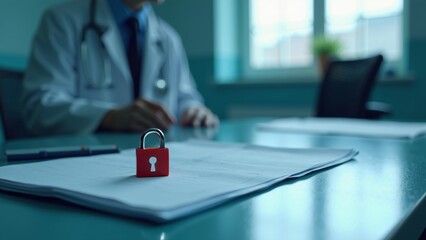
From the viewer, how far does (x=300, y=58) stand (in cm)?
295

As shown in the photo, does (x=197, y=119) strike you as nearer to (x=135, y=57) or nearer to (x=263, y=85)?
(x=135, y=57)

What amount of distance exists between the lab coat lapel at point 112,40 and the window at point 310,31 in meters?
1.82

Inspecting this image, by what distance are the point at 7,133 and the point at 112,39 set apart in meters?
0.43

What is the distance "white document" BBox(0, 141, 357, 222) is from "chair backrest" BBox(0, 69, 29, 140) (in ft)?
2.81

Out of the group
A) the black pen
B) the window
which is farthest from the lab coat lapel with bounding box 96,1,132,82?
the window

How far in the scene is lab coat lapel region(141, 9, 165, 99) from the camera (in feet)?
4.51

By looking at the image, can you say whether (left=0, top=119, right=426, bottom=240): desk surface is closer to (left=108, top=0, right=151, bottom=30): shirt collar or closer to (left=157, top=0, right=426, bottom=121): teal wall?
(left=108, top=0, right=151, bottom=30): shirt collar

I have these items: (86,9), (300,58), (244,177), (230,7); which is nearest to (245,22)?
(230,7)

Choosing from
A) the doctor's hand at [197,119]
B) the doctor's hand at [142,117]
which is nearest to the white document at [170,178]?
the doctor's hand at [142,117]

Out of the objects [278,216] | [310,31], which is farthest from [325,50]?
[278,216]

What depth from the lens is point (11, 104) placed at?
1287 mm

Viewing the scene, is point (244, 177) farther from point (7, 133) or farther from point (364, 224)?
point (7, 133)

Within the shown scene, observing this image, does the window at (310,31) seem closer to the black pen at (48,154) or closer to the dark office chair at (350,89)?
the dark office chair at (350,89)

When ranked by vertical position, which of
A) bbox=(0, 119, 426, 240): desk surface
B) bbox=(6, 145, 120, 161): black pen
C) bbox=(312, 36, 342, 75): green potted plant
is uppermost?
bbox=(312, 36, 342, 75): green potted plant
